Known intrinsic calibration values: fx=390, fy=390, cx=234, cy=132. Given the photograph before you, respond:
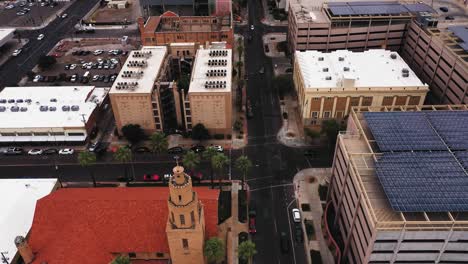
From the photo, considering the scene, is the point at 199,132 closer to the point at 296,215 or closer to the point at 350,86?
the point at 296,215

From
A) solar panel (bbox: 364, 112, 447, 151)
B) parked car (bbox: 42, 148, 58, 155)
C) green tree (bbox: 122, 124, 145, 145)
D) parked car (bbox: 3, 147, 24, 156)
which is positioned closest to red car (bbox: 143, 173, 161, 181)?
green tree (bbox: 122, 124, 145, 145)

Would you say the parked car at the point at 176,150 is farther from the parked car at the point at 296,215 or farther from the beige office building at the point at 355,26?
the beige office building at the point at 355,26

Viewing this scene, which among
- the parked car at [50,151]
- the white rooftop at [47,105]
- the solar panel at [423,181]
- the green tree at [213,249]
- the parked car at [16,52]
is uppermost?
the solar panel at [423,181]

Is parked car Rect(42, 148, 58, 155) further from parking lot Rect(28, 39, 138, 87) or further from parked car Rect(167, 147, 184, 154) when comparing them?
parking lot Rect(28, 39, 138, 87)

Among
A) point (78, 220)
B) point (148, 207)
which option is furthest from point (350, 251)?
point (78, 220)

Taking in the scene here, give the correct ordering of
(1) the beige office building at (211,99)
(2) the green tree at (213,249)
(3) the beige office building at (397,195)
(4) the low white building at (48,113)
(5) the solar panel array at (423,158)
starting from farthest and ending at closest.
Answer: (4) the low white building at (48,113), (1) the beige office building at (211,99), (2) the green tree at (213,249), (5) the solar panel array at (423,158), (3) the beige office building at (397,195)

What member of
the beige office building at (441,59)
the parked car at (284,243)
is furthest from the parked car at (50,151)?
the beige office building at (441,59)

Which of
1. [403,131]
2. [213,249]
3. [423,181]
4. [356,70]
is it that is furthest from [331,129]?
[213,249]

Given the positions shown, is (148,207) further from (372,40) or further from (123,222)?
(372,40)
